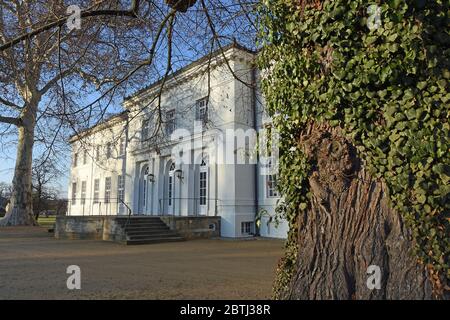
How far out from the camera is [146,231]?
16.8 m

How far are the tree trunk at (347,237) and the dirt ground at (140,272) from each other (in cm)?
209

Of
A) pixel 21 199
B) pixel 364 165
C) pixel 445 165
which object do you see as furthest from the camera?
pixel 21 199

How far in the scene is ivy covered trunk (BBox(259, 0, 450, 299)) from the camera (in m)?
3.54

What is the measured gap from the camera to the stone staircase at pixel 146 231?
51.8 ft

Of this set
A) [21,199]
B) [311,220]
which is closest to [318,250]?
[311,220]

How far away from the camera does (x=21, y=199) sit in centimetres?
2464

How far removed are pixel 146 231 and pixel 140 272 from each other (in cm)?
847

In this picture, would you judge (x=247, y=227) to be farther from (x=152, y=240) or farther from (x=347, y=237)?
(x=347, y=237)

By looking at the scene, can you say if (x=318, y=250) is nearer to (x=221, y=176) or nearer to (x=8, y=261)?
(x=8, y=261)

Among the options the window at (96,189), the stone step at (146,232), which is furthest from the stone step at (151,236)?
the window at (96,189)

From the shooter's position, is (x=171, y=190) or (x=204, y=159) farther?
(x=171, y=190)
